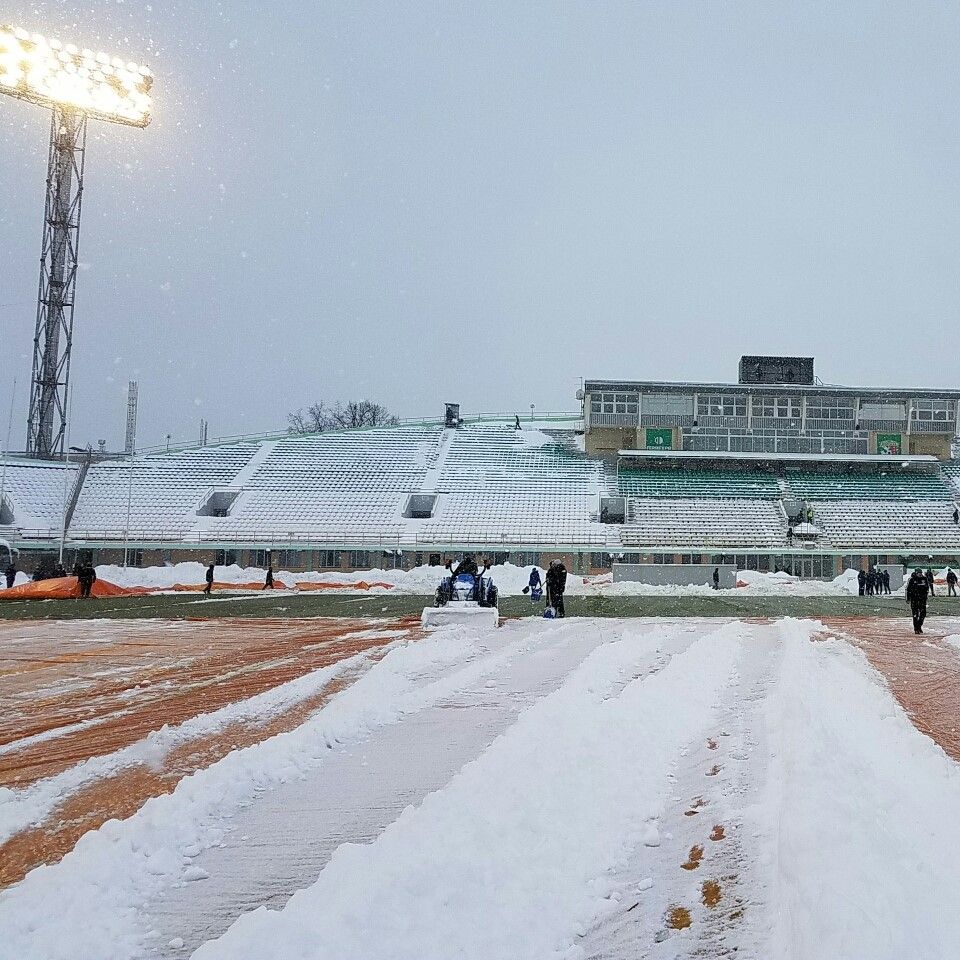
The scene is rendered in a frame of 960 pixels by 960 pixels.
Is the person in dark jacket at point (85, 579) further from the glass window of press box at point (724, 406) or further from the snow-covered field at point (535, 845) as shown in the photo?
the glass window of press box at point (724, 406)

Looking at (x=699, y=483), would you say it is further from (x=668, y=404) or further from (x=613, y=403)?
(x=613, y=403)

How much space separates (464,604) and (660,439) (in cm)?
4222

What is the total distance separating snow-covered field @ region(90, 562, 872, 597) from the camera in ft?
115

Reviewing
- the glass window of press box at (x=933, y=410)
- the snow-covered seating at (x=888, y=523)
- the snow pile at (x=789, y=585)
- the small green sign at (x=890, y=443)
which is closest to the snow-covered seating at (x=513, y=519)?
the snow pile at (x=789, y=585)

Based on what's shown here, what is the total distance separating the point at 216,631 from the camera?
16938mm

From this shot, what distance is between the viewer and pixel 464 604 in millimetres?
17734

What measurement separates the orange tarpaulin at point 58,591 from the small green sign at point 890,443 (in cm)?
4832

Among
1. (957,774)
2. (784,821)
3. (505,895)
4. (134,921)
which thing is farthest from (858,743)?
(134,921)

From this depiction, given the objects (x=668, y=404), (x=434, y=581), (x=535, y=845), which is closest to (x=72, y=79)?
(x=434, y=581)

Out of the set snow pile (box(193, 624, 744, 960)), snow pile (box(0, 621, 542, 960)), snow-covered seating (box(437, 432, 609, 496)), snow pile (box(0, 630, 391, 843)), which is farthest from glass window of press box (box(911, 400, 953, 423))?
snow pile (box(0, 621, 542, 960))

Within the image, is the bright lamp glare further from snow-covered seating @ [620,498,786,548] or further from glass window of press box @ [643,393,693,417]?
snow-covered seating @ [620,498,786,548]

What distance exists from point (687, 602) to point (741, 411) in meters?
34.5

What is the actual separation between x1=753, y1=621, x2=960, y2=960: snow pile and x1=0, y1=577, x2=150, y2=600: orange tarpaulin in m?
27.1

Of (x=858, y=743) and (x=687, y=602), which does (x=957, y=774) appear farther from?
(x=687, y=602)
